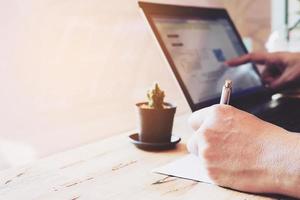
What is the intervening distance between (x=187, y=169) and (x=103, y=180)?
0.16 meters

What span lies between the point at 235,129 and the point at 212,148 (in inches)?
→ 2.1

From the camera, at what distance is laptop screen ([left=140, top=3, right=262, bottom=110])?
1.13 meters

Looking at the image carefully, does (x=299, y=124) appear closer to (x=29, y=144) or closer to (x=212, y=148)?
(x=212, y=148)

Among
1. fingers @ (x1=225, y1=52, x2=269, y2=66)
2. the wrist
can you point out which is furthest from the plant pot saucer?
fingers @ (x1=225, y1=52, x2=269, y2=66)

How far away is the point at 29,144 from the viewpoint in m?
1.01

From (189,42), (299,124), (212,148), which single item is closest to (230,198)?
(212,148)

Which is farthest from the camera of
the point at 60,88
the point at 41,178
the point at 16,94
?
the point at 60,88

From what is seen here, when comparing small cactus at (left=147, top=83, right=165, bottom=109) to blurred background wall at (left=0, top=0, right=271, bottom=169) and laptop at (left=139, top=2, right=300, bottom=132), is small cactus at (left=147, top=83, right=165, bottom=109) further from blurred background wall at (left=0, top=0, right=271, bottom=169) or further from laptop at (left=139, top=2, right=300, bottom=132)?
blurred background wall at (left=0, top=0, right=271, bottom=169)

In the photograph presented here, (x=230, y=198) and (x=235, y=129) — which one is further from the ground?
(x=235, y=129)

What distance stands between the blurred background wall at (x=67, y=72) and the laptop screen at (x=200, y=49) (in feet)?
0.57

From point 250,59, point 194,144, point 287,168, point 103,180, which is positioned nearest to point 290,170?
point 287,168

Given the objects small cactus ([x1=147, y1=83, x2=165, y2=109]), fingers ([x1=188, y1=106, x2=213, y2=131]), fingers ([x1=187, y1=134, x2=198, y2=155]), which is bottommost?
fingers ([x1=187, y1=134, x2=198, y2=155])

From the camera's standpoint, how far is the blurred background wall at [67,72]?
3.16 ft

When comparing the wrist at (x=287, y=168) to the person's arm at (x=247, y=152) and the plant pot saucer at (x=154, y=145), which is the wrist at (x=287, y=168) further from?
the plant pot saucer at (x=154, y=145)
